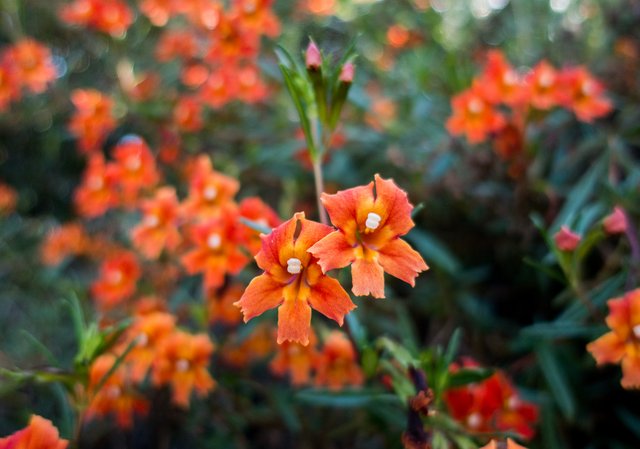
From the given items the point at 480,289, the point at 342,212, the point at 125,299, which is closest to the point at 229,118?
the point at 125,299

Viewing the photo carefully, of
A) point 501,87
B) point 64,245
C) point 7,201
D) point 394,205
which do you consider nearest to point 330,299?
point 394,205

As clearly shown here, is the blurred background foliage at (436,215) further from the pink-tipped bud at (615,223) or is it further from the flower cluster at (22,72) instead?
the flower cluster at (22,72)

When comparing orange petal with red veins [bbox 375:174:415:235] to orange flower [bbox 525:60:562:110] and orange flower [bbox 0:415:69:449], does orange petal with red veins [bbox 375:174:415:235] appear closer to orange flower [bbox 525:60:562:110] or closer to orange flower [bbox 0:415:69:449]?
orange flower [bbox 0:415:69:449]

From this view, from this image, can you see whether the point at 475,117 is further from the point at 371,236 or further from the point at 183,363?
the point at 183,363

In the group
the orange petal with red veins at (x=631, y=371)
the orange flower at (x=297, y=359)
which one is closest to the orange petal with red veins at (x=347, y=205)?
the orange petal with red veins at (x=631, y=371)

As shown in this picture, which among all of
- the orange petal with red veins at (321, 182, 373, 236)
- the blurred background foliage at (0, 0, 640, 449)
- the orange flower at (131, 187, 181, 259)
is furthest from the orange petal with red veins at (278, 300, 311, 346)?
the orange flower at (131, 187, 181, 259)
